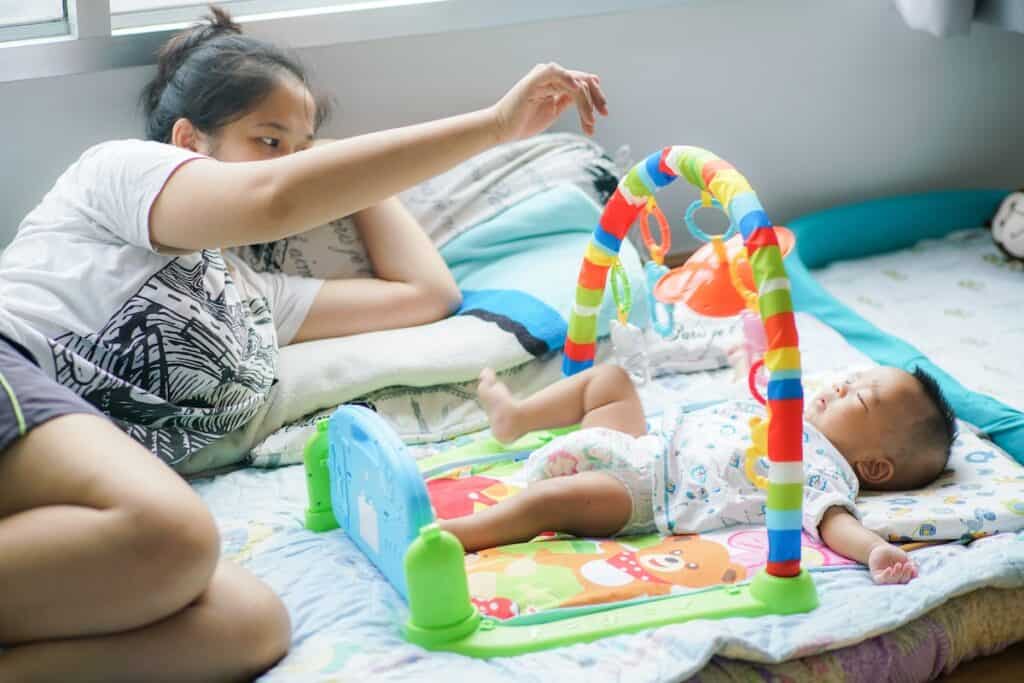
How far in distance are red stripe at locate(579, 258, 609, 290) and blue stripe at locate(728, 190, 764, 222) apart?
0.40m

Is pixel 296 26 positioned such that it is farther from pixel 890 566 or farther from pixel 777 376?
pixel 890 566

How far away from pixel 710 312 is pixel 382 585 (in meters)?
0.72

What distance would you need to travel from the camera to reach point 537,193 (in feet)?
7.84

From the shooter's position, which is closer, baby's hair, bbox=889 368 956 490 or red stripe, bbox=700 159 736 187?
red stripe, bbox=700 159 736 187

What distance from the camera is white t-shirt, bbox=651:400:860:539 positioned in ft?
5.27

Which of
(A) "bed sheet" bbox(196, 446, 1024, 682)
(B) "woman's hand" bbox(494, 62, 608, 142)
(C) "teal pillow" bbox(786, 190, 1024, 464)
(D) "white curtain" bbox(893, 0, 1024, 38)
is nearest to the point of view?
(A) "bed sheet" bbox(196, 446, 1024, 682)

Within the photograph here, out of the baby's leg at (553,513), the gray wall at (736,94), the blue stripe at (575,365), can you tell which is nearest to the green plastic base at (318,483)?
the baby's leg at (553,513)

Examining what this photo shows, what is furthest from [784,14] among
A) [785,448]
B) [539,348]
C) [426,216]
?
[785,448]

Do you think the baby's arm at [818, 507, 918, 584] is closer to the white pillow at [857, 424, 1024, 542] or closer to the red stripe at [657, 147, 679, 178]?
the white pillow at [857, 424, 1024, 542]

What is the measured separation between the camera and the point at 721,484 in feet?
5.34

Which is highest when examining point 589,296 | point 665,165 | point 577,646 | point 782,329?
point 665,165

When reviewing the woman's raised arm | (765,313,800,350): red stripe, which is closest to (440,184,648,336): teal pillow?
the woman's raised arm

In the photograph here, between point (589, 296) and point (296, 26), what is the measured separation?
887 millimetres

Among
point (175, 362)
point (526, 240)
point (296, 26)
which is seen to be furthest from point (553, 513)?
point (296, 26)
